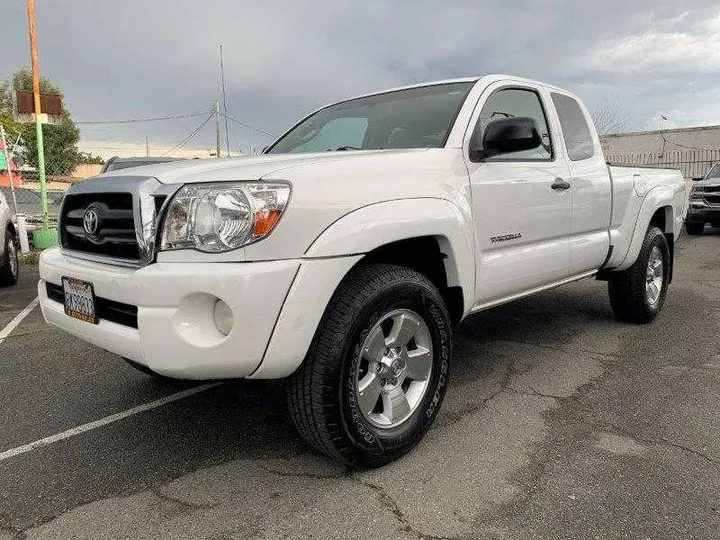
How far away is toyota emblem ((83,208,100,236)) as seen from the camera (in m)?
2.49

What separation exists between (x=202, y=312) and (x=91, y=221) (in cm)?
77

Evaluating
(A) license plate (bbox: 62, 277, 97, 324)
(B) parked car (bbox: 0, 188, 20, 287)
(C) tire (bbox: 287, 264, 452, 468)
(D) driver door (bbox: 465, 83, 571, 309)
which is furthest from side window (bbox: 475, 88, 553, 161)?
(B) parked car (bbox: 0, 188, 20, 287)

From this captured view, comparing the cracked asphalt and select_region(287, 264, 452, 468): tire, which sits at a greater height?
select_region(287, 264, 452, 468): tire

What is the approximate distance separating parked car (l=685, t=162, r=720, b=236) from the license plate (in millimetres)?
13838

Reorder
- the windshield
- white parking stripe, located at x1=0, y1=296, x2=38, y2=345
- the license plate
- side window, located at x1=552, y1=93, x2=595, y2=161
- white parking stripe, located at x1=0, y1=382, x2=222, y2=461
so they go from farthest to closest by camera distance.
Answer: white parking stripe, located at x1=0, y1=296, x2=38, y2=345
side window, located at x1=552, y1=93, x2=595, y2=161
the windshield
white parking stripe, located at x1=0, y1=382, x2=222, y2=461
the license plate

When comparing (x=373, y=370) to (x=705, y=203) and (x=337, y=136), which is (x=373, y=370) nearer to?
(x=337, y=136)

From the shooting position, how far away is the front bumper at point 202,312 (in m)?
2.08

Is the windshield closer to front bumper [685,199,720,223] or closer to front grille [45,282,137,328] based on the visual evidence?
front grille [45,282,137,328]

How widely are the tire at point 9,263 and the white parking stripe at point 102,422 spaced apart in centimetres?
487

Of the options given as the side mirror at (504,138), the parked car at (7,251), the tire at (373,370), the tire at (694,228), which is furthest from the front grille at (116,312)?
the tire at (694,228)

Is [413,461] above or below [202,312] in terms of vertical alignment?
below

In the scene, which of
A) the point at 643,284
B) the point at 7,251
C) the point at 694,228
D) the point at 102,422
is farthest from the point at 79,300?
the point at 694,228

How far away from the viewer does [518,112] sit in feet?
12.3

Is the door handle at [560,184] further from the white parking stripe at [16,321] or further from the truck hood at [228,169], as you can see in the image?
the white parking stripe at [16,321]
